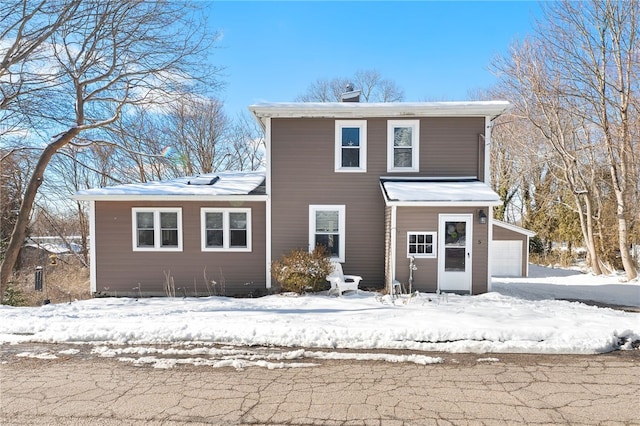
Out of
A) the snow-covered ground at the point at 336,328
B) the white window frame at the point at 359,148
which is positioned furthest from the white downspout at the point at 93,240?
the white window frame at the point at 359,148

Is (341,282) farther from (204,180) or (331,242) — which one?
(204,180)

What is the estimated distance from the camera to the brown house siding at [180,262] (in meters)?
10.4

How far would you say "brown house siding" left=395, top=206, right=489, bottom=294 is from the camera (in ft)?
30.1

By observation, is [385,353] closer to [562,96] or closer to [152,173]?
[562,96]

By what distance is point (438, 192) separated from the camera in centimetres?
933

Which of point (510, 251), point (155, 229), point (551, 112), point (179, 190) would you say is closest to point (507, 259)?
point (510, 251)

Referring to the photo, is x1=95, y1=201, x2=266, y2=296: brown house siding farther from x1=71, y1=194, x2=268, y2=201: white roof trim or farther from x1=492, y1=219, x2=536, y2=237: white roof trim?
x1=492, y1=219, x2=536, y2=237: white roof trim

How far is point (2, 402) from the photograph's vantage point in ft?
11.3

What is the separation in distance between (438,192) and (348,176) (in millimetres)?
2641

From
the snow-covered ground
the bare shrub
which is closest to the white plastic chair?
the bare shrub

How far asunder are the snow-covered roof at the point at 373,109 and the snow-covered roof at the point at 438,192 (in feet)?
6.43

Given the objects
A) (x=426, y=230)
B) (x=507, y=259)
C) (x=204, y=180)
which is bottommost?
(x=507, y=259)

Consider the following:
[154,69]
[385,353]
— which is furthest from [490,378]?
[154,69]

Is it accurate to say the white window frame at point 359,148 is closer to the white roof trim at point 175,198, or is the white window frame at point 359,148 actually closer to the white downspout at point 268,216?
the white downspout at point 268,216
